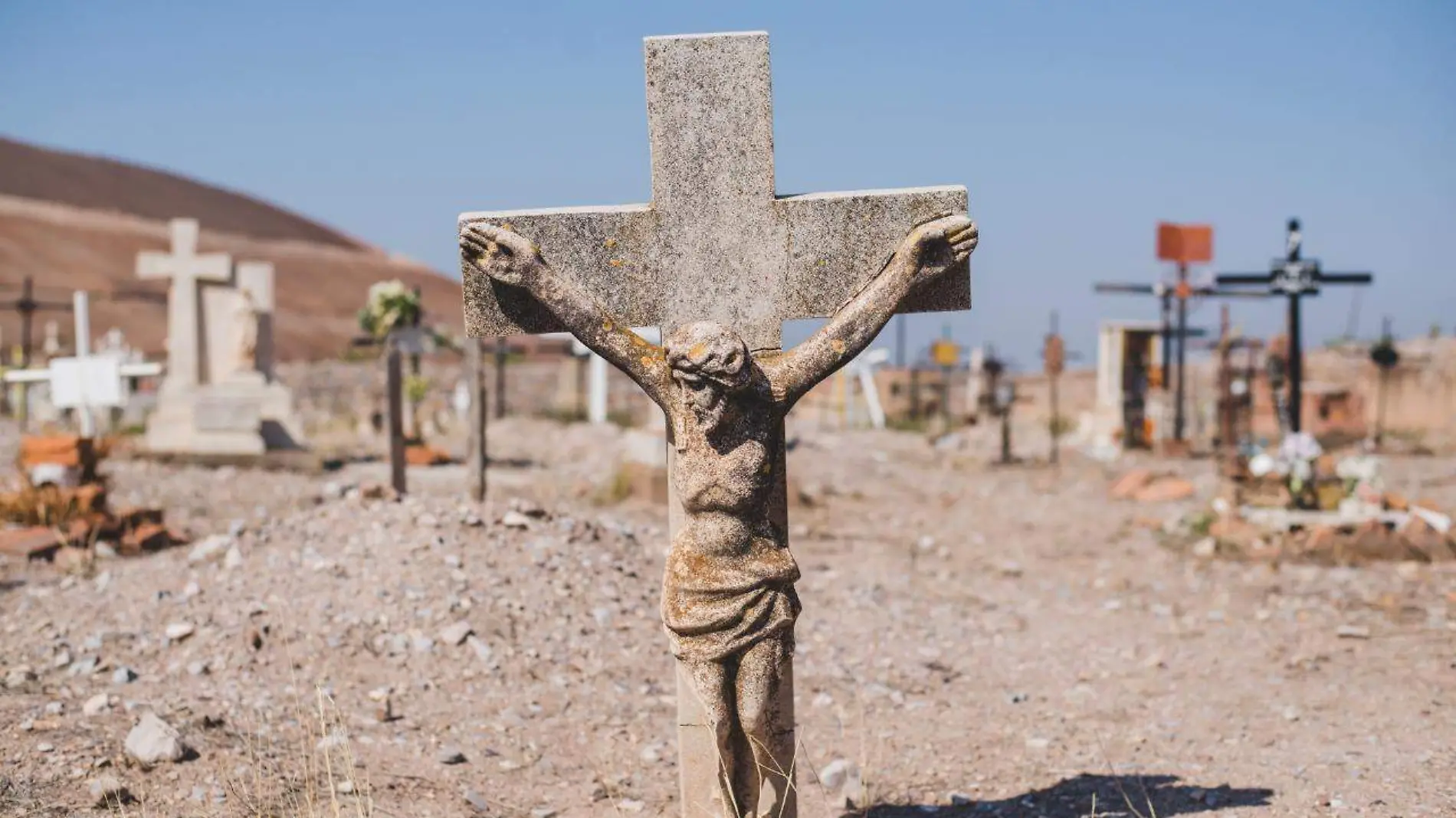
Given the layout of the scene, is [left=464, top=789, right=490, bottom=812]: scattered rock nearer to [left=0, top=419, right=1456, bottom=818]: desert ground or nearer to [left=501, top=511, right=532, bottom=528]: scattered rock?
[left=0, top=419, right=1456, bottom=818]: desert ground

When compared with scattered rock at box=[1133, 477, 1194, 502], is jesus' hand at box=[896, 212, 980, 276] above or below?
above

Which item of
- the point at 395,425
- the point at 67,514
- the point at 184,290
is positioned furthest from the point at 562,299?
the point at 184,290

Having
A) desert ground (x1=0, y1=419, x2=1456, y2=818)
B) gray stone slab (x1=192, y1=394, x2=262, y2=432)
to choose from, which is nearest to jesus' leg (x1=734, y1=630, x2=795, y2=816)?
desert ground (x1=0, y1=419, x2=1456, y2=818)

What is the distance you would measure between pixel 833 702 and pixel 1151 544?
18.9 feet

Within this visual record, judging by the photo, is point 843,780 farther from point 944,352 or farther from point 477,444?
point 944,352

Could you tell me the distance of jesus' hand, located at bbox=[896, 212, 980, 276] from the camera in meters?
3.75

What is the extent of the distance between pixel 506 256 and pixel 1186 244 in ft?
67.7

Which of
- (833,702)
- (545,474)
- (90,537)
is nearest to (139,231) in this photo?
(545,474)

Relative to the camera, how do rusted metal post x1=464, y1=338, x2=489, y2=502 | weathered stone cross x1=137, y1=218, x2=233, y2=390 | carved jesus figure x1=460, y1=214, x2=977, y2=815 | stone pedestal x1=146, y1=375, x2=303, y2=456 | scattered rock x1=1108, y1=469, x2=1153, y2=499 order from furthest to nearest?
weathered stone cross x1=137, y1=218, x2=233, y2=390 → stone pedestal x1=146, y1=375, x2=303, y2=456 → scattered rock x1=1108, y1=469, x2=1153, y2=499 → rusted metal post x1=464, y1=338, x2=489, y2=502 → carved jesus figure x1=460, y1=214, x2=977, y2=815

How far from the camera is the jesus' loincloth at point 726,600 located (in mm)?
3494

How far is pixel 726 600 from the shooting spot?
3.50 metres

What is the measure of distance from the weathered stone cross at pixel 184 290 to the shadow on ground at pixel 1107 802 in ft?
44.9

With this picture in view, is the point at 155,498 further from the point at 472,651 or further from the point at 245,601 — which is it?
the point at 472,651

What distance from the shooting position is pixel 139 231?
69125mm
